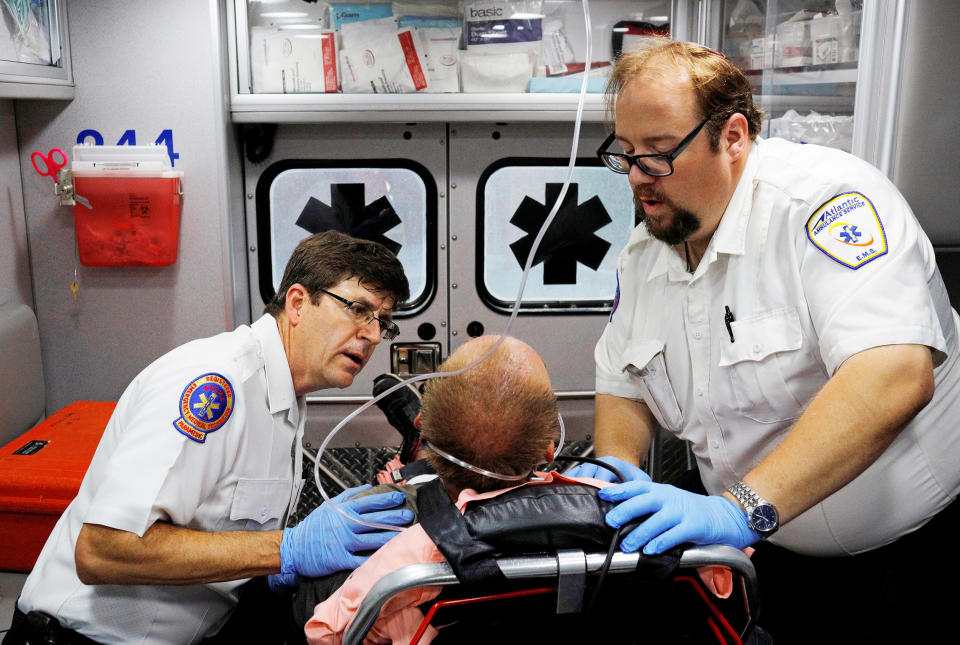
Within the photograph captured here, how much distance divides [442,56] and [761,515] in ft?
6.89

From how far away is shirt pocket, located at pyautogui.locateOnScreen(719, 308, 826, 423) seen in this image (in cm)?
170

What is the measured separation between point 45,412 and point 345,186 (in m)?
1.42

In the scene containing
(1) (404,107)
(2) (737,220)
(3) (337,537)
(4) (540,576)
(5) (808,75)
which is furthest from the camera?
(1) (404,107)

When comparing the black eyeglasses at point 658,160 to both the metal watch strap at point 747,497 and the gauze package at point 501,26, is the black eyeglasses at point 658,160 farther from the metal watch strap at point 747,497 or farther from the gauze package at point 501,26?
the gauze package at point 501,26

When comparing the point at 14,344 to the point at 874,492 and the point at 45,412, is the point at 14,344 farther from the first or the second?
the point at 874,492

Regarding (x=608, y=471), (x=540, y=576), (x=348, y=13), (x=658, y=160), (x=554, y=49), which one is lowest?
(x=608, y=471)

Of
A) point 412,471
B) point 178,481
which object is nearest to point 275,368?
point 178,481

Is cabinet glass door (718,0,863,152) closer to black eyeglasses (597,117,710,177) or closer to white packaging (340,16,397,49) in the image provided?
black eyeglasses (597,117,710,177)

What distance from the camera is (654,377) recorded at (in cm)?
203

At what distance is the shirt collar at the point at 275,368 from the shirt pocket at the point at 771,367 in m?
0.97

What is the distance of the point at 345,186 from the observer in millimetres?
3127

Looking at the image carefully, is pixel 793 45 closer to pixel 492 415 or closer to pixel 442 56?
pixel 442 56

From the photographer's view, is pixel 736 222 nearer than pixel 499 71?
Yes

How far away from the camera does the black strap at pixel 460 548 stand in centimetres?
110
